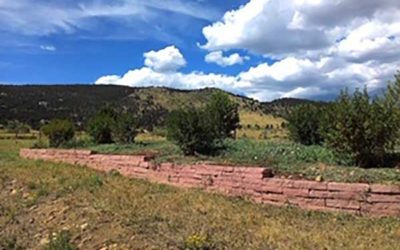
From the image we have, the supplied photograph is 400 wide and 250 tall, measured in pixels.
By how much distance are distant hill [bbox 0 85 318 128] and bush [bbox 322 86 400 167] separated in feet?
178

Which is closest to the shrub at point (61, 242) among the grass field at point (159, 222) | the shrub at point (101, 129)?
the grass field at point (159, 222)

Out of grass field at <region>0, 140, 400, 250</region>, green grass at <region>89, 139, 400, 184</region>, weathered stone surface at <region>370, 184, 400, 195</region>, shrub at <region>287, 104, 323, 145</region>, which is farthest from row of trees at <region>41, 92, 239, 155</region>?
weathered stone surface at <region>370, 184, 400, 195</region>

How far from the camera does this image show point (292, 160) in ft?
53.7

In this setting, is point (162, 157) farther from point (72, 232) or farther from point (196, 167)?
point (72, 232)

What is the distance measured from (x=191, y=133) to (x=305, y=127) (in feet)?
19.4

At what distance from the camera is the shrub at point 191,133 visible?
1991 centimetres

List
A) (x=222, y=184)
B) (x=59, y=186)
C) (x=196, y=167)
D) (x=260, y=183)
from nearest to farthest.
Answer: (x=260, y=183)
(x=222, y=184)
(x=196, y=167)
(x=59, y=186)

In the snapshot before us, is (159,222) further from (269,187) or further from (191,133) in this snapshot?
(191,133)

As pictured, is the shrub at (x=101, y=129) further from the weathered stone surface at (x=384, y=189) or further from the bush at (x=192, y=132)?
the weathered stone surface at (x=384, y=189)

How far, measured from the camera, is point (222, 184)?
1417 centimetres

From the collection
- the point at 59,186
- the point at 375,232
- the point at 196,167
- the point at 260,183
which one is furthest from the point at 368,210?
the point at 59,186

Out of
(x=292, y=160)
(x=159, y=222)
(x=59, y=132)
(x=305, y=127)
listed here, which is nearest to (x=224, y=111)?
(x=305, y=127)

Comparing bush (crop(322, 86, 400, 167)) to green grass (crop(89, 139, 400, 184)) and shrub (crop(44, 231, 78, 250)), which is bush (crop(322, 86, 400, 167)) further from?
shrub (crop(44, 231, 78, 250))

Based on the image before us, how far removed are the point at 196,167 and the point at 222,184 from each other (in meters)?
1.18
